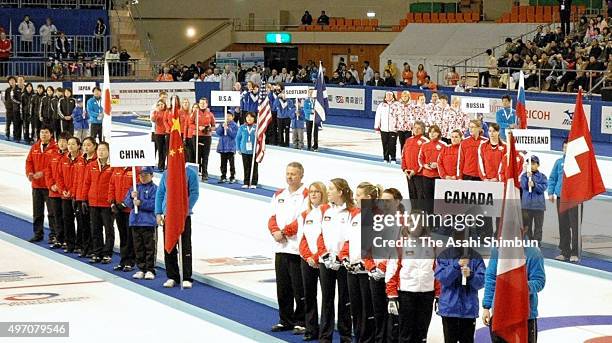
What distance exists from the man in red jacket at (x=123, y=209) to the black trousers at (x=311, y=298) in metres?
4.29

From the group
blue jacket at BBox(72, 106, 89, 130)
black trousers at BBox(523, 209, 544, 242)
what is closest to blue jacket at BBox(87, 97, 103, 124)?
blue jacket at BBox(72, 106, 89, 130)

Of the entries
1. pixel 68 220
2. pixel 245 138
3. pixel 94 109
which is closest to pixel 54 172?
pixel 68 220

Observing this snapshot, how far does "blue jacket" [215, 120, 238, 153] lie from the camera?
83.7 ft

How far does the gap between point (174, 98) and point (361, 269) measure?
12747 millimetres

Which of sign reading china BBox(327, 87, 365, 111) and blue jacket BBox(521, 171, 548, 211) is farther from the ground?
sign reading china BBox(327, 87, 365, 111)

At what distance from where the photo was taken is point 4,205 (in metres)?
23.0

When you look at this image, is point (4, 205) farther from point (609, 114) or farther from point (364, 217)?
point (609, 114)

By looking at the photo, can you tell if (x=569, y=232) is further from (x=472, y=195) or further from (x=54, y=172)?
(x=54, y=172)

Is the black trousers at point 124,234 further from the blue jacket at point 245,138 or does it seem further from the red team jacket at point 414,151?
the blue jacket at point 245,138

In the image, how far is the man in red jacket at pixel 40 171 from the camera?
1825cm

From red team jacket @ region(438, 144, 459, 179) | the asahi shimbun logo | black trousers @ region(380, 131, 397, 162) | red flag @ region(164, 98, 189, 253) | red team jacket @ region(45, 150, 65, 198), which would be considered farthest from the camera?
black trousers @ region(380, 131, 397, 162)

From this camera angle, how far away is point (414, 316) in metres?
10.5

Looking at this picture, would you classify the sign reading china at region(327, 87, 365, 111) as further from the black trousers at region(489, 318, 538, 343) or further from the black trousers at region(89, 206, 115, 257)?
the black trousers at region(489, 318, 538, 343)

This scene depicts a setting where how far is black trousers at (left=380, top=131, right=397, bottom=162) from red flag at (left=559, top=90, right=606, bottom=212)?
43.2ft
